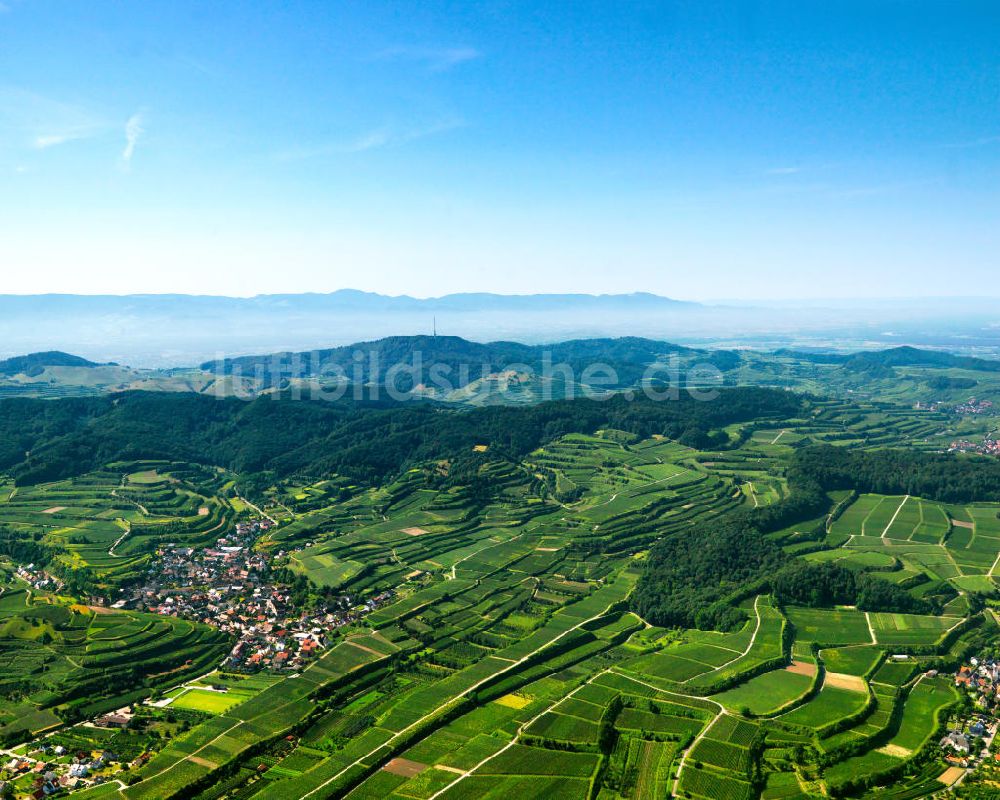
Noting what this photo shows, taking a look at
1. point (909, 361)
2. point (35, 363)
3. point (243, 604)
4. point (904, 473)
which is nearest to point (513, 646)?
point (243, 604)

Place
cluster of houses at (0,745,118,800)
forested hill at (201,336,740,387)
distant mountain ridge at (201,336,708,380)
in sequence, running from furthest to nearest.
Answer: distant mountain ridge at (201,336,708,380) < forested hill at (201,336,740,387) < cluster of houses at (0,745,118,800)

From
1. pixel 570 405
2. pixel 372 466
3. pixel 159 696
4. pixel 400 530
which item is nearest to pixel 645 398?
pixel 570 405

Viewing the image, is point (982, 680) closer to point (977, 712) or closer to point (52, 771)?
point (977, 712)

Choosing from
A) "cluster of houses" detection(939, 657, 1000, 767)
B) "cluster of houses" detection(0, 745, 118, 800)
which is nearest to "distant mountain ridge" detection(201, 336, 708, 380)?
"cluster of houses" detection(939, 657, 1000, 767)

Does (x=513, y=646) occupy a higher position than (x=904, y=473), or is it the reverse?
(x=904, y=473)

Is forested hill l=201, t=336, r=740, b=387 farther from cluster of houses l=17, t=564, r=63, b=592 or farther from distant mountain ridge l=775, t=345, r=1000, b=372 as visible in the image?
cluster of houses l=17, t=564, r=63, b=592

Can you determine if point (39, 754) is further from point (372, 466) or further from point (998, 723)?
point (372, 466)
